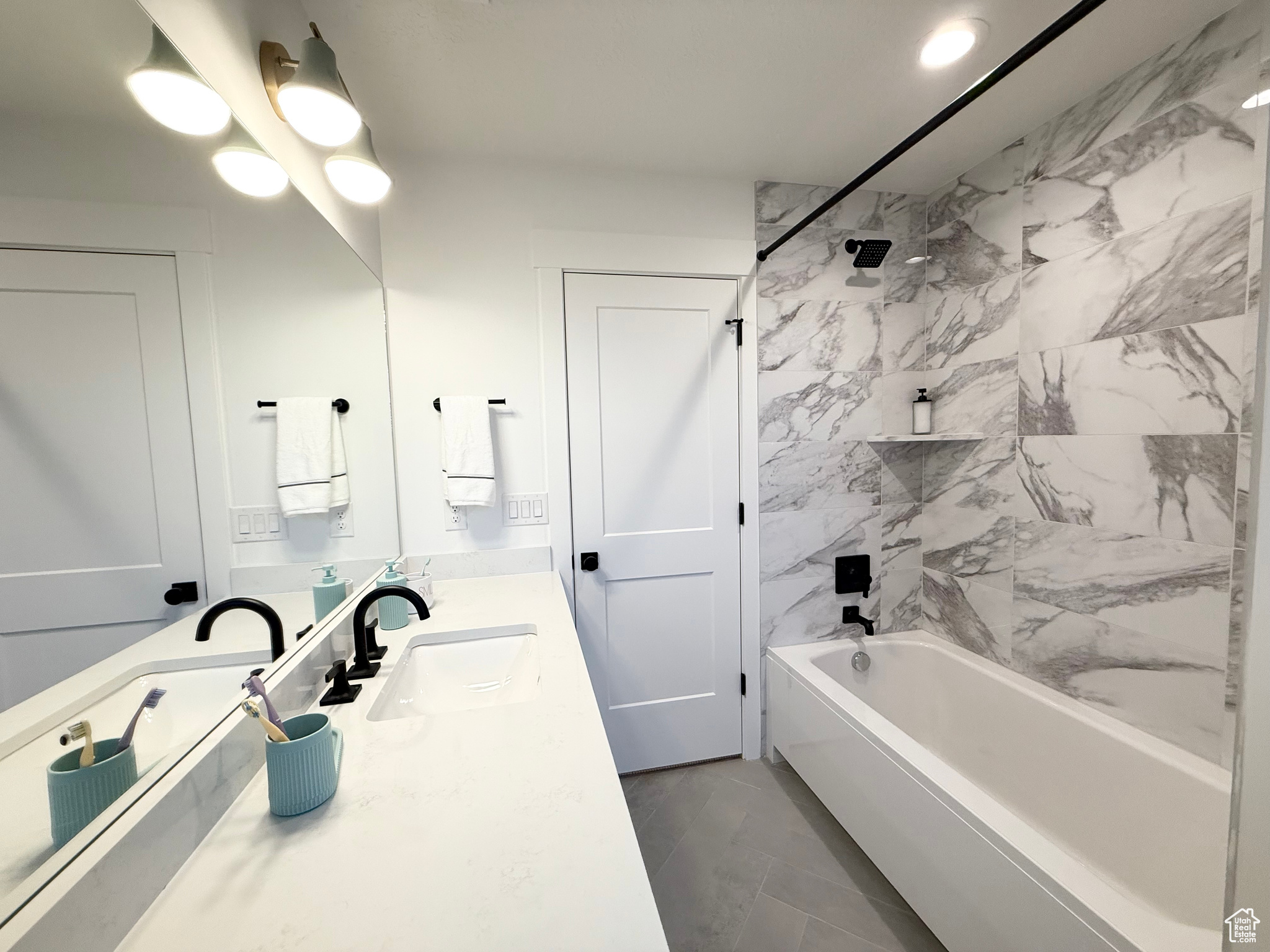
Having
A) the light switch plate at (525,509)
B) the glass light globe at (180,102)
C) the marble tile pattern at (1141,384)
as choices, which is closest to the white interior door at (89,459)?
the glass light globe at (180,102)

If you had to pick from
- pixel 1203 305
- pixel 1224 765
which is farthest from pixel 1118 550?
pixel 1203 305

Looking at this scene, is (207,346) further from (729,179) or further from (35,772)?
(729,179)

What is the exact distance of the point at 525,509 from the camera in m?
1.89

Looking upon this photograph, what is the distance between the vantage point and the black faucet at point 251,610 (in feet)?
2.53

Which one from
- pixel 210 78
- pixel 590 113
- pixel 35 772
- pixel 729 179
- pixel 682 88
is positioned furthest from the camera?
pixel 729 179

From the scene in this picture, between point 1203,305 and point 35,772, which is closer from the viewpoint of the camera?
point 35,772

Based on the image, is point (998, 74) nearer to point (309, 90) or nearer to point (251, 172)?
point (309, 90)

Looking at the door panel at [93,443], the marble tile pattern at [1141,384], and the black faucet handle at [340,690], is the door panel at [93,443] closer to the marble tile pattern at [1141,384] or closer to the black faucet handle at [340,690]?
the black faucet handle at [340,690]

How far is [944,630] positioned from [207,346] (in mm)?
2685

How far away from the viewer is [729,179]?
196 centimetres

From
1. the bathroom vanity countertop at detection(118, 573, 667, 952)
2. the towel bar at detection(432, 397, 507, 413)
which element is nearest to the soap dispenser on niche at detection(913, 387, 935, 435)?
the towel bar at detection(432, 397, 507, 413)

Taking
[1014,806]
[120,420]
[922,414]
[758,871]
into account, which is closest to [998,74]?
[922,414]

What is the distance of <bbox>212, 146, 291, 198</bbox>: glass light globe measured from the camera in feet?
2.77

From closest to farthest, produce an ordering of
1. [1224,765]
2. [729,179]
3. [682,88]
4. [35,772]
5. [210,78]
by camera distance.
A: [35,772], [210,78], [1224,765], [682,88], [729,179]
